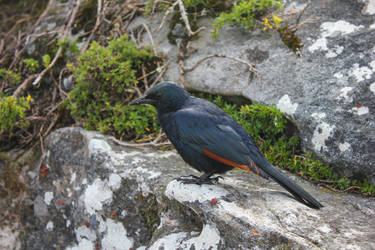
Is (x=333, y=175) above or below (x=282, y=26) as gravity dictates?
below

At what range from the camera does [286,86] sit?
4152 millimetres

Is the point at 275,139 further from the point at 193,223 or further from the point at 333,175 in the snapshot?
the point at 193,223

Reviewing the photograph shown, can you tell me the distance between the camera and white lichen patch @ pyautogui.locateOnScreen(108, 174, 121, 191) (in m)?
3.64

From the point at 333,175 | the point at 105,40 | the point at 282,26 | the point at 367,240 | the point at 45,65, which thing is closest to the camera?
the point at 367,240

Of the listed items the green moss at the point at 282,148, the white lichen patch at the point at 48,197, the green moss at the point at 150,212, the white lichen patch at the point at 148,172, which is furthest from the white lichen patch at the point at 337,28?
the white lichen patch at the point at 48,197

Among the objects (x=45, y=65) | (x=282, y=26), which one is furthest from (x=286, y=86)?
(x=45, y=65)

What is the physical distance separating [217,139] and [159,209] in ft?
2.81

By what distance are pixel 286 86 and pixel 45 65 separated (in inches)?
138

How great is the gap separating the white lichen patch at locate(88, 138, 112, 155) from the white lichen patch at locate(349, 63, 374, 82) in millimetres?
2809

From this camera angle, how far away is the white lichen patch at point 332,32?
4.18 m

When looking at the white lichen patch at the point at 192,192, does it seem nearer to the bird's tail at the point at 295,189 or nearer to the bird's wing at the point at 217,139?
the bird's wing at the point at 217,139

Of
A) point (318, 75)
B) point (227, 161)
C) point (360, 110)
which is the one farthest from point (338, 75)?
point (227, 161)

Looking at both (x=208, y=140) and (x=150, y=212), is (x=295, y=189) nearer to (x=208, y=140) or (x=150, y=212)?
(x=208, y=140)

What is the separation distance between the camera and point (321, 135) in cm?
372
